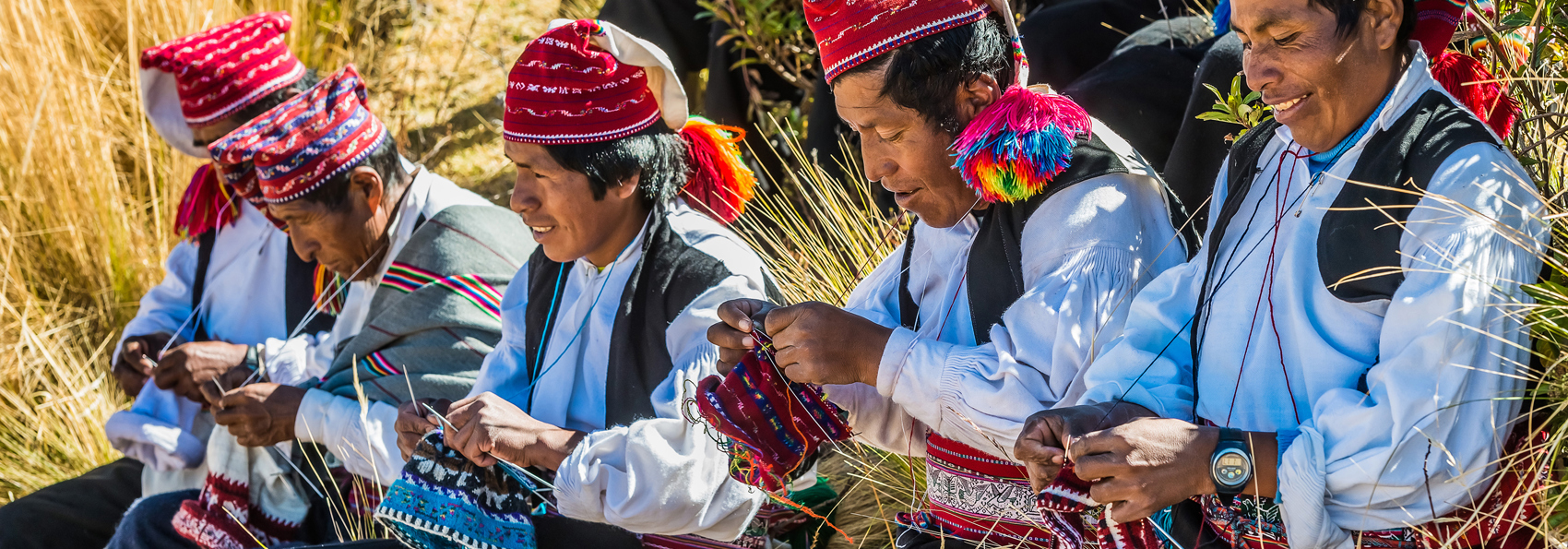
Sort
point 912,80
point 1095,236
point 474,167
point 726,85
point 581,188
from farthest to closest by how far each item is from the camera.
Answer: point 474,167, point 726,85, point 581,188, point 912,80, point 1095,236

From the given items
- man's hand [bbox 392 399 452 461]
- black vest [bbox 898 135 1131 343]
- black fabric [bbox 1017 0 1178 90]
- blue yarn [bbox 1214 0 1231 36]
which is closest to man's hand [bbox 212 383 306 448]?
man's hand [bbox 392 399 452 461]

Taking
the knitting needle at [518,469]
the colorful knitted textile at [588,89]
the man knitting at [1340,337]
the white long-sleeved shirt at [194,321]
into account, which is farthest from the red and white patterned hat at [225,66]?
the man knitting at [1340,337]

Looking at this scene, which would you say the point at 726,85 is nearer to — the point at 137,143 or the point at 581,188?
the point at 581,188

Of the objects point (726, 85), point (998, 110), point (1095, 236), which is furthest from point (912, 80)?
point (726, 85)

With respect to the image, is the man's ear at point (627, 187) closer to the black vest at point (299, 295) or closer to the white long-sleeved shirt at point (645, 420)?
the white long-sleeved shirt at point (645, 420)

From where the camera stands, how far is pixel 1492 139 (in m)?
1.87

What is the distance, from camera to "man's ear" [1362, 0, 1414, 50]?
192 cm

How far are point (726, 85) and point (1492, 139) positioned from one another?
391cm

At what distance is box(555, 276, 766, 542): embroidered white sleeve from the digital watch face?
3.66 ft

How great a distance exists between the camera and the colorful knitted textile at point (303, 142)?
3.79 metres

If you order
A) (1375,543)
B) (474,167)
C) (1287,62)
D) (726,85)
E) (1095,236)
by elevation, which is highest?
(1287,62)

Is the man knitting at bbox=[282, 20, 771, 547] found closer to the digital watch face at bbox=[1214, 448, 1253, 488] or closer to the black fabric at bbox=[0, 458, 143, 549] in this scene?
the digital watch face at bbox=[1214, 448, 1253, 488]

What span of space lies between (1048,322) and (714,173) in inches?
49.3

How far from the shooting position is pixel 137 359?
4.29 metres
